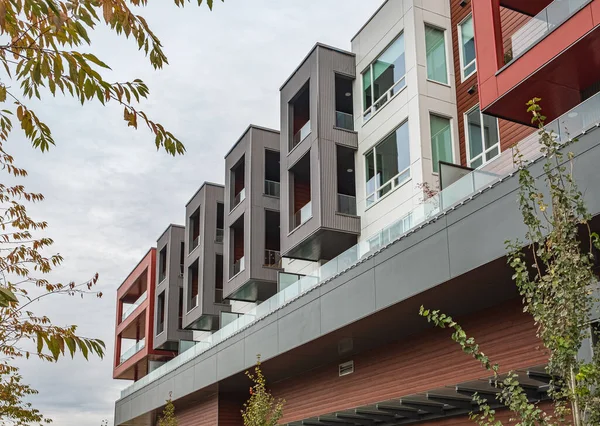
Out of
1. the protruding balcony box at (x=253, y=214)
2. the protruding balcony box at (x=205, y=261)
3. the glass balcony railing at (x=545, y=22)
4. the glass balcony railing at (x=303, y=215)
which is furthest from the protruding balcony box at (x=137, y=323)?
the glass balcony railing at (x=545, y=22)

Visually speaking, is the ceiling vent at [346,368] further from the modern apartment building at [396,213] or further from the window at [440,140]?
the window at [440,140]

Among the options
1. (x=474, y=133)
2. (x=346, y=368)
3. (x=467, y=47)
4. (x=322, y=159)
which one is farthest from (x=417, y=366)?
(x=467, y=47)

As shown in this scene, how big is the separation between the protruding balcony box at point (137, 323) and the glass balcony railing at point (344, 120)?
2327 centimetres

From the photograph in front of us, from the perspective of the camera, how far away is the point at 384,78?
84.8 feet

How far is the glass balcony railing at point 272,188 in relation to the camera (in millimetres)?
33844

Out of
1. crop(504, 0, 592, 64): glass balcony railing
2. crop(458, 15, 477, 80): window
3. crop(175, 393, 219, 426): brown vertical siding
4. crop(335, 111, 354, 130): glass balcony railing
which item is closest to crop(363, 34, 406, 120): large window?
crop(335, 111, 354, 130): glass balcony railing

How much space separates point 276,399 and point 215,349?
A: 3367 mm

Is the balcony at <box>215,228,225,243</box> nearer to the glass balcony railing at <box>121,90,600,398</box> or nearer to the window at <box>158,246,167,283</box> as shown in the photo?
the glass balcony railing at <box>121,90,600,398</box>

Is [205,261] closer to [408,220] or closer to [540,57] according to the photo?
[408,220]

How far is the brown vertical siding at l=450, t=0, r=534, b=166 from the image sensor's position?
2008 cm

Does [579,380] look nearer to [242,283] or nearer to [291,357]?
[291,357]

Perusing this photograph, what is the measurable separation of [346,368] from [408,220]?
7.83 m

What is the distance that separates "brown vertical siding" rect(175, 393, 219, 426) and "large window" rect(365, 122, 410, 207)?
13839 millimetres

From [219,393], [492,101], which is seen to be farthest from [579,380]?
[219,393]
